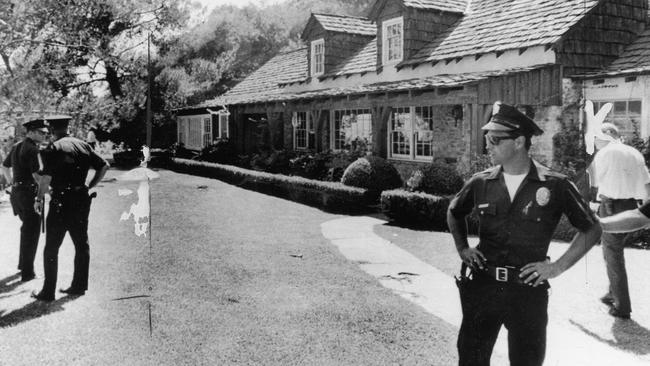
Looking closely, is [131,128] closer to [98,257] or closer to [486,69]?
[486,69]

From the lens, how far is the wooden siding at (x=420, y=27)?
1773 centimetres

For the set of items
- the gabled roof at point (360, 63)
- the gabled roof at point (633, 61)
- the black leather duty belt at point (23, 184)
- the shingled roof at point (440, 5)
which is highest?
the shingled roof at point (440, 5)

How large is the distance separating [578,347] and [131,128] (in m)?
28.9

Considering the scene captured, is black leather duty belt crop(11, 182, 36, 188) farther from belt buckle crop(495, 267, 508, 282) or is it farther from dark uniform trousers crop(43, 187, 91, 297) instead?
belt buckle crop(495, 267, 508, 282)

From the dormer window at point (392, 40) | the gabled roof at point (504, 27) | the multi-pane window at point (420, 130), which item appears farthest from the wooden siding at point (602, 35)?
the dormer window at point (392, 40)

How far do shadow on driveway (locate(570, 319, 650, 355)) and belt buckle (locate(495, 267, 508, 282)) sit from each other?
7.89 feet

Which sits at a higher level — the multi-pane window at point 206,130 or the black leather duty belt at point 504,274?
the multi-pane window at point 206,130

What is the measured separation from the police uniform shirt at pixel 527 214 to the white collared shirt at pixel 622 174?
283 centimetres

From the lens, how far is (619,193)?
5.79 meters

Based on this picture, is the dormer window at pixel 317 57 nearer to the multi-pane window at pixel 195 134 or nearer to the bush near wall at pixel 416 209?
the bush near wall at pixel 416 209

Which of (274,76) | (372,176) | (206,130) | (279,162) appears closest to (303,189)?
(372,176)

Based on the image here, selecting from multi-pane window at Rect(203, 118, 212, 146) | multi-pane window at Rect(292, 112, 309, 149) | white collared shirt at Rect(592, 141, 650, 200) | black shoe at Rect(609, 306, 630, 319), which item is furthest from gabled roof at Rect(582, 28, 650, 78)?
multi-pane window at Rect(203, 118, 212, 146)

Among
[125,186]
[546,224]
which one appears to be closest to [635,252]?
[546,224]

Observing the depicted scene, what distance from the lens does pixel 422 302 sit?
6410 mm
